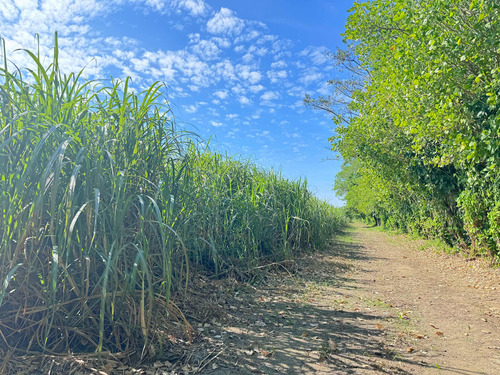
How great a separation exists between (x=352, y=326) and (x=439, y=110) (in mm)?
4007

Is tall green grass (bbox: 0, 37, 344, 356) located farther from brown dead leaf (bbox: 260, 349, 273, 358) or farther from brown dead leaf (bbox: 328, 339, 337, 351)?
brown dead leaf (bbox: 328, 339, 337, 351)

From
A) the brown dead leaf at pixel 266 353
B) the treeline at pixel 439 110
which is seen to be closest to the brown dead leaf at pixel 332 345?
the brown dead leaf at pixel 266 353

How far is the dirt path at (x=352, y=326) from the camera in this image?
8.69 feet

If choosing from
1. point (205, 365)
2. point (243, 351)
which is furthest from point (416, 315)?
point (205, 365)

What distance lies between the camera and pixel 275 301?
439 centimetres

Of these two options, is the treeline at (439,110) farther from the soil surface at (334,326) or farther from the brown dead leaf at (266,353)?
the brown dead leaf at (266,353)

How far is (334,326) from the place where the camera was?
3.52 m

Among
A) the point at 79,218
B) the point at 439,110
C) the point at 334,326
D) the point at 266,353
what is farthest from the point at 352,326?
the point at 439,110

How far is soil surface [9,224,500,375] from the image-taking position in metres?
2.59

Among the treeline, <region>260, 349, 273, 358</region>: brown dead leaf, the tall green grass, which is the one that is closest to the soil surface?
<region>260, 349, 273, 358</region>: brown dead leaf

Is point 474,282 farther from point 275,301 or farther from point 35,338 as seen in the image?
point 35,338

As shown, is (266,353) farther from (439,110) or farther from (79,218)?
(439,110)

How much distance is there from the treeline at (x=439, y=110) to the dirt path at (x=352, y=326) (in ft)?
7.32

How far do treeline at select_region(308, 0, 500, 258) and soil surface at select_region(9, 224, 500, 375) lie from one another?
2.23 metres
